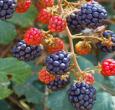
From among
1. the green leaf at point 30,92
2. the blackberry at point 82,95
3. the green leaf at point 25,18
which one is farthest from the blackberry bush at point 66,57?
the green leaf at point 30,92

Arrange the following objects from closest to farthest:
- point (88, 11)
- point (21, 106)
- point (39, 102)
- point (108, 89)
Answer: point (88, 11)
point (108, 89)
point (39, 102)
point (21, 106)

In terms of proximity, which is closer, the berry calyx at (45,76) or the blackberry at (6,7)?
the blackberry at (6,7)

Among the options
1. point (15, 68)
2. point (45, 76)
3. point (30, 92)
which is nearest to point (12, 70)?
point (15, 68)

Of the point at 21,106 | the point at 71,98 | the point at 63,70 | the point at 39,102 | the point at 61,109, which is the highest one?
the point at 63,70

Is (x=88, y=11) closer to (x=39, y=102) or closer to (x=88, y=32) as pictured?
(x=88, y=32)

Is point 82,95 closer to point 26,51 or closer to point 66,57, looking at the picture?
point 66,57

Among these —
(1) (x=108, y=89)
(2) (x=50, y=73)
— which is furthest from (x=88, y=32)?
(2) (x=50, y=73)

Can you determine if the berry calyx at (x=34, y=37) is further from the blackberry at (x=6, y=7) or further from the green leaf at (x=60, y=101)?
the green leaf at (x=60, y=101)
